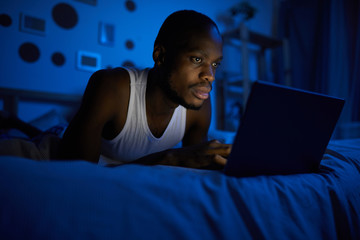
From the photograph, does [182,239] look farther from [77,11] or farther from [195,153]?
[77,11]

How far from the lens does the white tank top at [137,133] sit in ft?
3.04

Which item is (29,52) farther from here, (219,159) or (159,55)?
(219,159)

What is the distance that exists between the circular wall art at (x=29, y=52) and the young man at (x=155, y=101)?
1.36m

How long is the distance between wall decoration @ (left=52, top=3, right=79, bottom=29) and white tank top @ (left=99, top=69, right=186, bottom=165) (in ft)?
4.82

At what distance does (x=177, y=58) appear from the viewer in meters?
0.84

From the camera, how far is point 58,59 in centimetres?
205

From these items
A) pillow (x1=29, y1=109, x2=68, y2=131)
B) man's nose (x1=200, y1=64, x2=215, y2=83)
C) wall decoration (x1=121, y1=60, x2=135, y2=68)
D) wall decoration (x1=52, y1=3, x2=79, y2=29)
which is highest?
wall decoration (x1=52, y1=3, x2=79, y2=29)

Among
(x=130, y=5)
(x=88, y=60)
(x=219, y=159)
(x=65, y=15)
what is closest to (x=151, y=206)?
(x=219, y=159)

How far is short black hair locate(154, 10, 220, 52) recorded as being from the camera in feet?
2.73

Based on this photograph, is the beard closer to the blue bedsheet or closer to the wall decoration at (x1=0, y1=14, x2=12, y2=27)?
the blue bedsheet

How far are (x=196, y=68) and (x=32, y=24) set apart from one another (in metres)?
1.77

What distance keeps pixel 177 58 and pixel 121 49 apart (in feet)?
5.56

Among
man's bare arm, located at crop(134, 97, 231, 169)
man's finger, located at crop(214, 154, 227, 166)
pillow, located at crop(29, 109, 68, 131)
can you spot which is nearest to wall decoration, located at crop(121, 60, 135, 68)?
pillow, located at crop(29, 109, 68, 131)

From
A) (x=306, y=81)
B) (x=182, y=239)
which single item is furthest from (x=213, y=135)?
(x=306, y=81)
